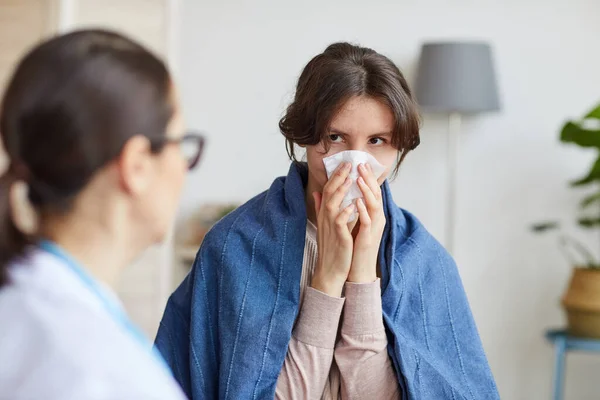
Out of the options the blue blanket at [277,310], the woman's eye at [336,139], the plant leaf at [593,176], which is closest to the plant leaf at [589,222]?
the plant leaf at [593,176]

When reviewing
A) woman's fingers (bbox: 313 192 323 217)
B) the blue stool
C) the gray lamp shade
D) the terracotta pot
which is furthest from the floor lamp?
woman's fingers (bbox: 313 192 323 217)

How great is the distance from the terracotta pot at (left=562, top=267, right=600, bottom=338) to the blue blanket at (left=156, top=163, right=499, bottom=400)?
1.72 metres

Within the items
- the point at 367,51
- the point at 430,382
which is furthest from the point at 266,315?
the point at 367,51

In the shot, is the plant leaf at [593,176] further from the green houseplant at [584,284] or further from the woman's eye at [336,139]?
the woman's eye at [336,139]

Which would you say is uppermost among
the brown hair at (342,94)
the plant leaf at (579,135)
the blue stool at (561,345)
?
the brown hair at (342,94)

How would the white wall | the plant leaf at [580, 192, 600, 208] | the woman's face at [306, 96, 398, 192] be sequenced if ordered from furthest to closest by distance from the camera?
the white wall → the plant leaf at [580, 192, 600, 208] → the woman's face at [306, 96, 398, 192]

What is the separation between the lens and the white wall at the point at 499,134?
148 inches

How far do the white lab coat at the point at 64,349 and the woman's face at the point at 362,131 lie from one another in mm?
758

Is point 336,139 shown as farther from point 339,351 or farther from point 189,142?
point 189,142

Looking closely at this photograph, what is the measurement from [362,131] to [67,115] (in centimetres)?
74

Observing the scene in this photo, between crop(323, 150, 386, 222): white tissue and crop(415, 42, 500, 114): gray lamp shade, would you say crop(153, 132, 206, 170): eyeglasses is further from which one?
crop(415, 42, 500, 114): gray lamp shade

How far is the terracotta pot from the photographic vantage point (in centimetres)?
329

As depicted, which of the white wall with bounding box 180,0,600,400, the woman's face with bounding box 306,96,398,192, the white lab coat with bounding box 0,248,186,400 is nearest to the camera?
the white lab coat with bounding box 0,248,186,400

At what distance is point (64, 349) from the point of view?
0.83 meters
